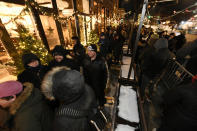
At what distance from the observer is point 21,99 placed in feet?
3.68

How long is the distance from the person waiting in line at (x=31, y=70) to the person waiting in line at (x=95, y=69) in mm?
1262

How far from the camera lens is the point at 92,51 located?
250 centimetres

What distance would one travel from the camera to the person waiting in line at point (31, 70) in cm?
218

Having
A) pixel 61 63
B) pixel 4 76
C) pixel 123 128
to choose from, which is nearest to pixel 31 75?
pixel 61 63

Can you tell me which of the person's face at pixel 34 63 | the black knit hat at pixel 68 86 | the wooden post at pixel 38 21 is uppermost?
the wooden post at pixel 38 21

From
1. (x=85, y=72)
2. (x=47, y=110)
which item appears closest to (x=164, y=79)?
(x=85, y=72)

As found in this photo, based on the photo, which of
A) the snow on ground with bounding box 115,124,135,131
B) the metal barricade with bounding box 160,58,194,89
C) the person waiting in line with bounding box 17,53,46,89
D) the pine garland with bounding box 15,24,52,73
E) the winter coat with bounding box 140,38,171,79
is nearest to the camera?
the person waiting in line with bounding box 17,53,46,89

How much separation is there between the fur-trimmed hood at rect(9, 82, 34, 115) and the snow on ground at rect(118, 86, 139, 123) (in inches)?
Answer: 95.1

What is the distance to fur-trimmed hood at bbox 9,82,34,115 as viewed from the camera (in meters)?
1.06

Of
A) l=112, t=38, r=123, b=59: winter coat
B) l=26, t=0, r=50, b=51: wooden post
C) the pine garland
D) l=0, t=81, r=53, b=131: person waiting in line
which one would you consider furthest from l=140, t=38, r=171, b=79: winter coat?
l=26, t=0, r=50, b=51: wooden post

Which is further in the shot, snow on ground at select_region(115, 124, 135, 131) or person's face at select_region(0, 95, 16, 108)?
snow on ground at select_region(115, 124, 135, 131)

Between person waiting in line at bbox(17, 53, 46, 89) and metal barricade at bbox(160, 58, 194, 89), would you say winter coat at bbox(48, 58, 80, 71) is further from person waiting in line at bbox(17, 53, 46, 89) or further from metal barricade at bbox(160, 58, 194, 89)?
metal barricade at bbox(160, 58, 194, 89)

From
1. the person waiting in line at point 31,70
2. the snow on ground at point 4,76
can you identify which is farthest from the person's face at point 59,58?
the snow on ground at point 4,76

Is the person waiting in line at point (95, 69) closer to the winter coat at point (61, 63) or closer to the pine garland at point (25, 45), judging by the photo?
the winter coat at point (61, 63)
